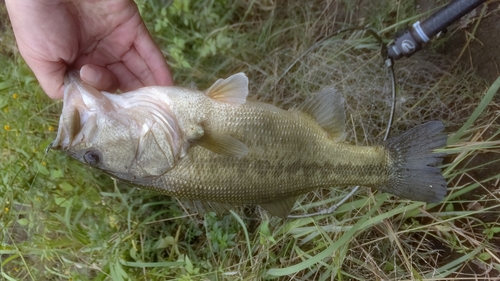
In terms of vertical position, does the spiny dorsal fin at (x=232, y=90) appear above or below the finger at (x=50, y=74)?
above

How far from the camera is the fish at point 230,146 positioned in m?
2.17

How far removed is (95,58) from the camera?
2904mm

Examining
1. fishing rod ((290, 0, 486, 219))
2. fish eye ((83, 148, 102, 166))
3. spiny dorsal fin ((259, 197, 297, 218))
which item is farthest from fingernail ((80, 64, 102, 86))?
fishing rod ((290, 0, 486, 219))

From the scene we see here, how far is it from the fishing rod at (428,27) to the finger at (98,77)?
2.02 m

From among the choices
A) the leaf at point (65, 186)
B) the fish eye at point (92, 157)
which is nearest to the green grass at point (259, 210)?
the leaf at point (65, 186)

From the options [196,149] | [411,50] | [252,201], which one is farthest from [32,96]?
[411,50]

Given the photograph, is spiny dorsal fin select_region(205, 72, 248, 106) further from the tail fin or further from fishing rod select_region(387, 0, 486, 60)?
fishing rod select_region(387, 0, 486, 60)

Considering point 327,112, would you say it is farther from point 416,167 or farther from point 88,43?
point 88,43

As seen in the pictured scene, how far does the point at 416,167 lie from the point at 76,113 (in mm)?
1977

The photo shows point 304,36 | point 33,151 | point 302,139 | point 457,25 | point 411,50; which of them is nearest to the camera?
point 302,139

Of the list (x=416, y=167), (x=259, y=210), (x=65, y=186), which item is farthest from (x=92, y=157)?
(x=416, y=167)

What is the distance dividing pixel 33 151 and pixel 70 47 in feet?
4.53

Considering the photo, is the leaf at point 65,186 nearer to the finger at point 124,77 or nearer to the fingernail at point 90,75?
the finger at point 124,77

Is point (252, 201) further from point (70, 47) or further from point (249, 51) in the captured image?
point (249, 51)
